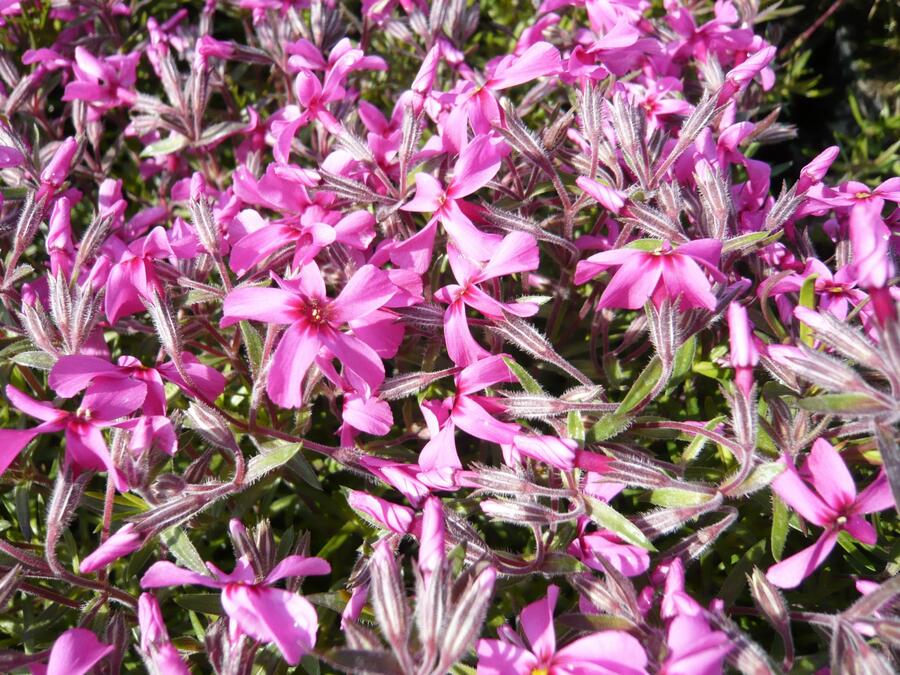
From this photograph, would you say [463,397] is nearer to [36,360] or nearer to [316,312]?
[316,312]

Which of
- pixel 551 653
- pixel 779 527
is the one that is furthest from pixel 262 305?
pixel 779 527

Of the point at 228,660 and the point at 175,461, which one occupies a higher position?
the point at 228,660

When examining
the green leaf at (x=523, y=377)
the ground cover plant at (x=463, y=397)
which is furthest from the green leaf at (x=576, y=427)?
the green leaf at (x=523, y=377)

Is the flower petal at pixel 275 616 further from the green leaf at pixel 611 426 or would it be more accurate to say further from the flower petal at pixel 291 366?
the green leaf at pixel 611 426

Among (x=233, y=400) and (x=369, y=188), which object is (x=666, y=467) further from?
(x=233, y=400)

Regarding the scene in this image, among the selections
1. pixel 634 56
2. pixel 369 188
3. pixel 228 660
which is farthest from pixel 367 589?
pixel 634 56

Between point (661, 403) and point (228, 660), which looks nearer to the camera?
point (228, 660)
